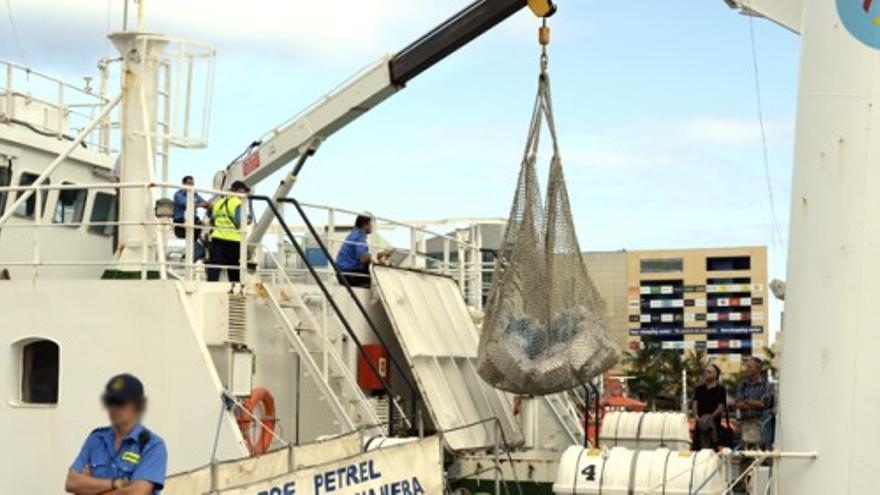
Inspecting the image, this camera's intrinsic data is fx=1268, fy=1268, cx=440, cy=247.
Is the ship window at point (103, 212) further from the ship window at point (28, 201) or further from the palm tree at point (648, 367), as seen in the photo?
the palm tree at point (648, 367)

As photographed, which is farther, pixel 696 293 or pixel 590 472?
pixel 696 293

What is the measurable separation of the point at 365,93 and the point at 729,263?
545 feet

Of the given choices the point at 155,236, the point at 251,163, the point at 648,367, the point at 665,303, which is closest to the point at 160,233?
the point at 155,236

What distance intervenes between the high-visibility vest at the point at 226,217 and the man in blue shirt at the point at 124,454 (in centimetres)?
732

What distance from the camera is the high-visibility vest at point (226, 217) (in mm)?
13758

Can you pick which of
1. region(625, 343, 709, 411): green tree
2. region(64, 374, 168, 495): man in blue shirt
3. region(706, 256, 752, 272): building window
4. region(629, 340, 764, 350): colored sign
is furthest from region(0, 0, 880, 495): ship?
region(629, 340, 764, 350): colored sign

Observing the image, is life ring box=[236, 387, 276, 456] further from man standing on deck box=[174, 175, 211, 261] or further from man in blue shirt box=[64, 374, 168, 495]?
man in blue shirt box=[64, 374, 168, 495]

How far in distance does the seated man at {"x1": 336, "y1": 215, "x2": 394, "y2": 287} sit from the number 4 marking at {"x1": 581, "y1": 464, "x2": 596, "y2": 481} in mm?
5654

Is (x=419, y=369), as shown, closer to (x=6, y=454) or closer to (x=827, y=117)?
(x=6, y=454)

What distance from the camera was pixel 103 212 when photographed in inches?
703

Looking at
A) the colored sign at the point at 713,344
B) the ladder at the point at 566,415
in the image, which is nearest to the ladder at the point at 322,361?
the ladder at the point at 566,415

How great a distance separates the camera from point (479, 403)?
15.0m

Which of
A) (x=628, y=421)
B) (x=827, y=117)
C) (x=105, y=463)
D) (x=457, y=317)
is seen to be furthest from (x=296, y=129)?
(x=105, y=463)

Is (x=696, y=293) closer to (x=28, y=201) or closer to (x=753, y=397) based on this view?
(x=28, y=201)
